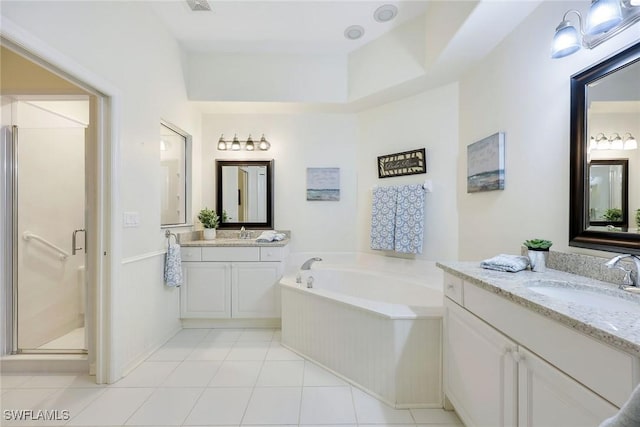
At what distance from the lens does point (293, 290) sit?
7.64ft

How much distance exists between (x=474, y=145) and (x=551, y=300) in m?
1.63

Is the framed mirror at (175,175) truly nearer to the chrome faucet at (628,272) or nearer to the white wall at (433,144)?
the white wall at (433,144)

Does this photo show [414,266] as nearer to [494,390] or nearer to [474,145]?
[474,145]

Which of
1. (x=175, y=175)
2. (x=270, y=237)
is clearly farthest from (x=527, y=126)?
(x=175, y=175)

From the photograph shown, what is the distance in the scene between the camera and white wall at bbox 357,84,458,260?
2504 millimetres

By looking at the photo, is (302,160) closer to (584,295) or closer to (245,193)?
(245,193)

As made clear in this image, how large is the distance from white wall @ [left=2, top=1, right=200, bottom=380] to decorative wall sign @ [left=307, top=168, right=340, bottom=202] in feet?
5.06

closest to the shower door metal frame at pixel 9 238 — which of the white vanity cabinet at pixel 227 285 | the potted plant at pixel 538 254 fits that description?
the white vanity cabinet at pixel 227 285

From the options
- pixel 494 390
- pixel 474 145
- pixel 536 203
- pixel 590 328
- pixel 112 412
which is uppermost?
pixel 474 145

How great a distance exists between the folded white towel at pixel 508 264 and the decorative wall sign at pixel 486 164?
0.69 meters

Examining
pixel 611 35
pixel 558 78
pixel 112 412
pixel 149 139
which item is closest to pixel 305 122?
pixel 149 139

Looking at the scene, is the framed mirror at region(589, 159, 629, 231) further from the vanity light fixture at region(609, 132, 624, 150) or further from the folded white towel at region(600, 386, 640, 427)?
the folded white towel at region(600, 386, 640, 427)

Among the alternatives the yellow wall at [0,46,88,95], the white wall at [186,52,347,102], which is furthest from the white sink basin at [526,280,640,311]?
the yellow wall at [0,46,88,95]

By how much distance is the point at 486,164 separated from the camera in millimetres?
2045
